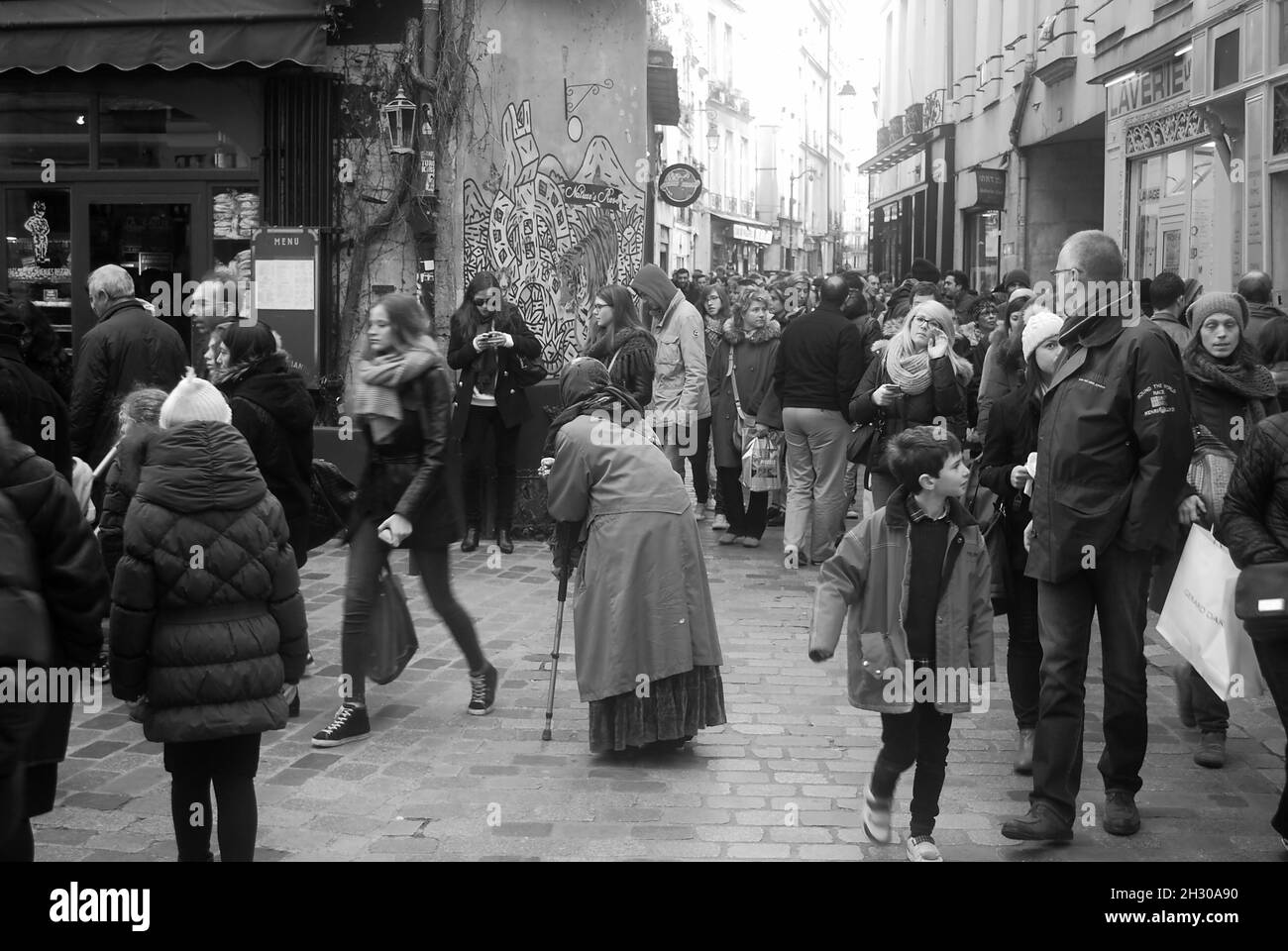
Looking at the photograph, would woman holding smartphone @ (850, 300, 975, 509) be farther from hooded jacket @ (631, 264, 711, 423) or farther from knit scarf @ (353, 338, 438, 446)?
knit scarf @ (353, 338, 438, 446)

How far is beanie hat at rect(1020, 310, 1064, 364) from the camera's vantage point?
607cm

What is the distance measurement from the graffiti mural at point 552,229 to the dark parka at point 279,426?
17.4 feet

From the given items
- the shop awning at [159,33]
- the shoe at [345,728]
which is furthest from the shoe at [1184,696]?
the shop awning at [159,33]

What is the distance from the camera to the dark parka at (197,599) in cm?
427

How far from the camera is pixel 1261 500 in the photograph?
4809 millimetres

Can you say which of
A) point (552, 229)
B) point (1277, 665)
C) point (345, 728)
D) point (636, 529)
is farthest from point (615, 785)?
point (552, 229)

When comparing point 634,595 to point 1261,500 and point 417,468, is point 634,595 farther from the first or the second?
point 1261,500

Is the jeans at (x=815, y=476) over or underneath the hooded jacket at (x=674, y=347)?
underneath

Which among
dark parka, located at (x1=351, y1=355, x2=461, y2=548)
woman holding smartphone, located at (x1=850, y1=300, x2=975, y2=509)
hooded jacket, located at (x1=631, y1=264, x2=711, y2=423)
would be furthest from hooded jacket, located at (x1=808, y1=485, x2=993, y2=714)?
hooded jacket, located at (x1=631, y1=264, x2=711, y2=423)

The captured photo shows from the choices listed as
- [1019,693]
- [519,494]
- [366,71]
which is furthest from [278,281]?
[1019,693]

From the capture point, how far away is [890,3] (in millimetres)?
37062

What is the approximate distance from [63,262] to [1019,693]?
945 centimetres

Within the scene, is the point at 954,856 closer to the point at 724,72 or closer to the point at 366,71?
the point at 366,71

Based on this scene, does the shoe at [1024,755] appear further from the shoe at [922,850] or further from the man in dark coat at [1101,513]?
the shoe at [922,850]
